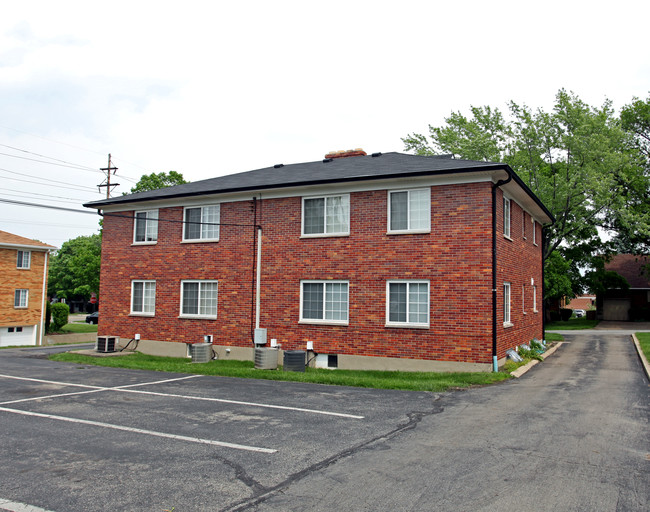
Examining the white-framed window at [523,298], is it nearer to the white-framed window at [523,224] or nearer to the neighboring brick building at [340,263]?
the neighboring brick building at [340,263]

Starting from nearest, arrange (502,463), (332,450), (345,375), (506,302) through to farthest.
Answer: (502,463) < (332,450) < (345,375) < (506,302)

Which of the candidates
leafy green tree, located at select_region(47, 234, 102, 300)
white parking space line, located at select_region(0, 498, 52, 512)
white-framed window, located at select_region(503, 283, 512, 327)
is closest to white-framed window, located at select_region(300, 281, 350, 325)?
white-framed window, located at select_region(503, 283, 512, 327)

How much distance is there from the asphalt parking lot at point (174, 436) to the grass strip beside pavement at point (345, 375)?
2.35 ft

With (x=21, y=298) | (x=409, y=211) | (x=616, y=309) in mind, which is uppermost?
(x=409, y=211)

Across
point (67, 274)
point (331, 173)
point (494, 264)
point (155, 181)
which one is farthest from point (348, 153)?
point (67, 274)

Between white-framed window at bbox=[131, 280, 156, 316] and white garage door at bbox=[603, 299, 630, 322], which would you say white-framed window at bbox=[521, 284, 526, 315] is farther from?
white garage door at bbox=[603, 299, 630, 322]

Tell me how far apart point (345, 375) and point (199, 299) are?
7.44m

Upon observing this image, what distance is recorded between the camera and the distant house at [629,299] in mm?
50312

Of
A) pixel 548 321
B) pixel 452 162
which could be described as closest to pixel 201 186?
pixel 452 162

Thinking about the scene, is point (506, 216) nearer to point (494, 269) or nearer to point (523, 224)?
point (494, 269)

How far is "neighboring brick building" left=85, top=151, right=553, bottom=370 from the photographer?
14969mm

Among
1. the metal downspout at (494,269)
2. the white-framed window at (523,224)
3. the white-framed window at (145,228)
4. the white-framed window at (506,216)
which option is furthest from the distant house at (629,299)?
the white-framed window at (145,228)

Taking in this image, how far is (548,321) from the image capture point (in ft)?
157

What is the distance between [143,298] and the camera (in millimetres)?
21000
